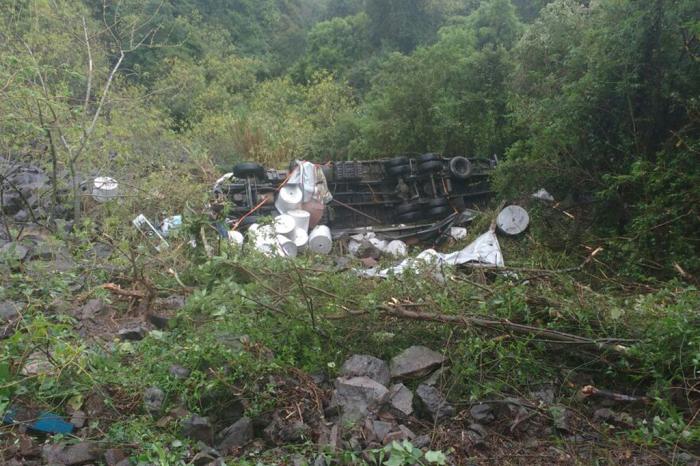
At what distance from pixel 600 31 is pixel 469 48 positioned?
5.84 meters

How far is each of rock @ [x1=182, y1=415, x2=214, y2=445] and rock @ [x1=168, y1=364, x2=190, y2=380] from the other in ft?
1.19

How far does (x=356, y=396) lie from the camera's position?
351cm

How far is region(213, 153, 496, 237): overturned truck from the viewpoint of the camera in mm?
10336

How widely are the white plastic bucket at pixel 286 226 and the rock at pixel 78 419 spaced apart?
19.6ft

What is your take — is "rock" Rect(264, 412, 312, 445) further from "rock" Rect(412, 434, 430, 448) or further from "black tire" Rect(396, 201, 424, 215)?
"black tire" Rect(396, 201, 424, 215)

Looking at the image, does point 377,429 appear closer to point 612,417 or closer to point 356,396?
point 356,396

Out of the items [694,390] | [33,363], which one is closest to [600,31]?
[694,390]

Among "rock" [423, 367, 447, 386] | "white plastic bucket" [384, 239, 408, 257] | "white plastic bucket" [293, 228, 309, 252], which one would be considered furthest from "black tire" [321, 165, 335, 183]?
"rock" [423, 367, 447, 386]

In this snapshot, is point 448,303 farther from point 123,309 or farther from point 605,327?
point 123,309

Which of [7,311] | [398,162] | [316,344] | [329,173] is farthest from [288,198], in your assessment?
[316,344]

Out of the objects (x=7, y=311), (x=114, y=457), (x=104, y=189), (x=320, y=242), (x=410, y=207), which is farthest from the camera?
(x=410, y=207)

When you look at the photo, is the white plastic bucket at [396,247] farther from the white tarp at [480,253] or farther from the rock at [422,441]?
the rock at [422,441]

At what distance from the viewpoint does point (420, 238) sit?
10211 mm

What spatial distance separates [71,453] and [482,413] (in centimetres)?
221
